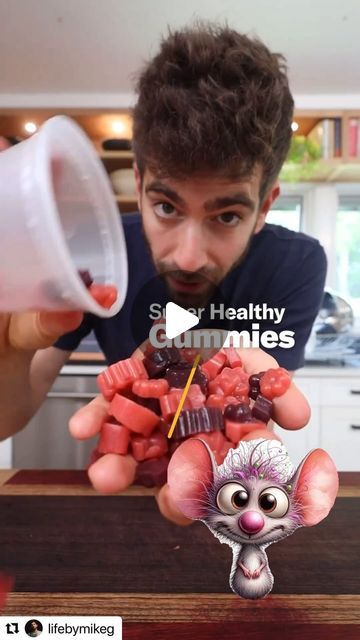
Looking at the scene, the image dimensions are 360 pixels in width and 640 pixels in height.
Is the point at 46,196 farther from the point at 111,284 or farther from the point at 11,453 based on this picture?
the point at 11,453

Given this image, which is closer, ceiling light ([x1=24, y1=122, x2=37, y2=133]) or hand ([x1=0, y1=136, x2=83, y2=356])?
hand ([x1=0, y1=136, x2=83, y2=356])

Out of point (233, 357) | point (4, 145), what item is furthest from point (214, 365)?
point (4, 145)

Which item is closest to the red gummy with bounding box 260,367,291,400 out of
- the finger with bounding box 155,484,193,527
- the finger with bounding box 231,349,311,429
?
the finger with bounding box 231,349,311,429

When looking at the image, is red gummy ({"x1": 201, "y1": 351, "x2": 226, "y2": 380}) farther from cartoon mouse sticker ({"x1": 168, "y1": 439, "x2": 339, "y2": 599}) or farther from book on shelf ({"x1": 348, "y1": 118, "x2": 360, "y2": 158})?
book on shelf ({"x1": 348, "y1": 118, "x2": 360, "y2": 158})

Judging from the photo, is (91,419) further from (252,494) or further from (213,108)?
(213,108)

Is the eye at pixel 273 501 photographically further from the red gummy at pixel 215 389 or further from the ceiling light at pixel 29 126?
the ceiling light at pixel 29 126

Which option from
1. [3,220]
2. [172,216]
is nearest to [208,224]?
[172,216]

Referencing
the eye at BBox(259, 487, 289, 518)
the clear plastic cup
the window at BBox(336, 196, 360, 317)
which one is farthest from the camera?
the window at BBox(336, 196, 360, 317)
